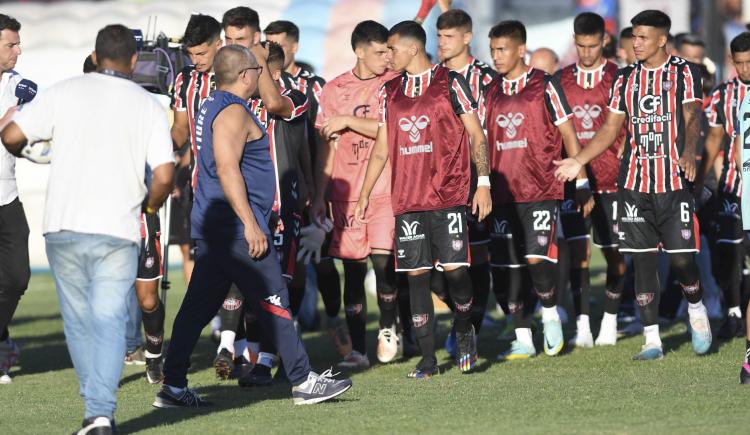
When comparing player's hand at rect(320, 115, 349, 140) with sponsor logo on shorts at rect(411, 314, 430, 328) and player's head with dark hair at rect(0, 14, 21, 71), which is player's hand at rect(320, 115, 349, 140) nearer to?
sponsor logo on shorts at rect(411, 314, 430, 328)

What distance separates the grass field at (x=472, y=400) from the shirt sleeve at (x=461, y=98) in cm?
196

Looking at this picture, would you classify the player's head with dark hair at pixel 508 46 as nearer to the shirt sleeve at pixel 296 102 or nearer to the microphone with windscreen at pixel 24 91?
the shirt sleeve at pixel 296 102

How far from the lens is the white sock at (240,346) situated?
10.3m

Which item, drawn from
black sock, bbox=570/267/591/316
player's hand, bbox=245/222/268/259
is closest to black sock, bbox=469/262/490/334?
black sock, bbox=570/267/591/316

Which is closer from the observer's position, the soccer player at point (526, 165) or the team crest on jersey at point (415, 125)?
the team crest on jersey at point (415, 125)

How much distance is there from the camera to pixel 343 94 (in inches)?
426

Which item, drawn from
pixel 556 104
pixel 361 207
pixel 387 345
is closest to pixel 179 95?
pixel 361 207

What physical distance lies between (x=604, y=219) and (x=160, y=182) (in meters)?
5.77

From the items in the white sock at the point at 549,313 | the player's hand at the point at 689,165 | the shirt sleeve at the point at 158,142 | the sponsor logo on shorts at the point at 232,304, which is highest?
the shirt sleeve at the point at 158,142

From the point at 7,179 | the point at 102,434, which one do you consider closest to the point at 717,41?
the point at 7,179

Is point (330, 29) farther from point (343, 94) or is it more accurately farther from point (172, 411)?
point (172, 411)

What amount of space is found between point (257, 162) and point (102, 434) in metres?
2.13

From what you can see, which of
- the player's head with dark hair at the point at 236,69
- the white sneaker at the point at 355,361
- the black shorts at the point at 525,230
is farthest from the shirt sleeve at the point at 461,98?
the white sneaker at the point at 355,361

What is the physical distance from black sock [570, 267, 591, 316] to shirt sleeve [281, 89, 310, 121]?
3151 millimetres
